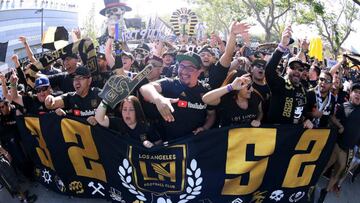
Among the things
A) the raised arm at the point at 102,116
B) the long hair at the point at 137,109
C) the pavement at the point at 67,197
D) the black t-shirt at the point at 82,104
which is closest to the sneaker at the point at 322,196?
the pavement at the point at 67,197

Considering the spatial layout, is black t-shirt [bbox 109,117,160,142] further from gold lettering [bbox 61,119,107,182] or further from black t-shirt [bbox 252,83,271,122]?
black t-shirt [bbox 252,83,271,122]

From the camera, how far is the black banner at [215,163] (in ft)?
13.9

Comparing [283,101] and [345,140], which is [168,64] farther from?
[345,140]

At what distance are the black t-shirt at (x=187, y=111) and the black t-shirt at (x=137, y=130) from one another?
0.71ft

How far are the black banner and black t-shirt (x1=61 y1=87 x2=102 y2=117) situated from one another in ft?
0.68

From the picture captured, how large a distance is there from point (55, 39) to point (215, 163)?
5.23 m

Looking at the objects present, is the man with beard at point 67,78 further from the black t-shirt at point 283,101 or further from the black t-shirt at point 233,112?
the black t-shirt at point 283,101

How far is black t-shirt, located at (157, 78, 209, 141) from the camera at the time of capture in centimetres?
432

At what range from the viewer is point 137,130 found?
175 inches

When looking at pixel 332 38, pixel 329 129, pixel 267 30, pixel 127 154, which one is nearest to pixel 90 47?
pixel 127 154

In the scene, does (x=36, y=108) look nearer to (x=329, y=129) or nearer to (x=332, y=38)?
(x=329, y=129)

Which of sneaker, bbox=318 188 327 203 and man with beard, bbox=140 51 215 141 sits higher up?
man with beard, bbox=140 51 215 141

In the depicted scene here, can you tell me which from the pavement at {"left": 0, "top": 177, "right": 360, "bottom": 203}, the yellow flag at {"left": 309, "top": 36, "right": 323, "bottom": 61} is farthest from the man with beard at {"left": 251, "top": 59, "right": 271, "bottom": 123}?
the yellow flag at {"left": 309, "top": 36, "right": 323, "bottom": 61}

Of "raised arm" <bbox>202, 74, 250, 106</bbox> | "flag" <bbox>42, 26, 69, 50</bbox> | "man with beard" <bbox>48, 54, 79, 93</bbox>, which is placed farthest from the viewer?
"flag" <bbox>42, 26, 69, 50</bbox>
